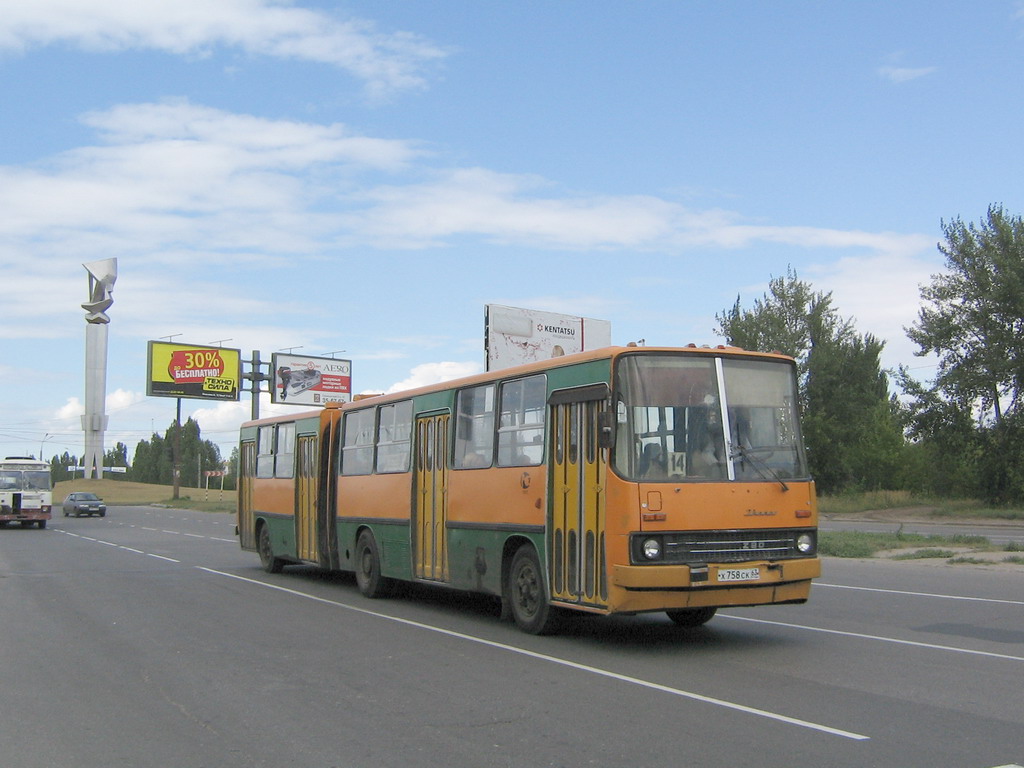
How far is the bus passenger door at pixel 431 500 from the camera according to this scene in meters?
13.6

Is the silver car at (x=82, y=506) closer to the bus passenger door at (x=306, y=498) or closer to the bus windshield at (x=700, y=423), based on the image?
the bus passenger door at (x=306, y=498)

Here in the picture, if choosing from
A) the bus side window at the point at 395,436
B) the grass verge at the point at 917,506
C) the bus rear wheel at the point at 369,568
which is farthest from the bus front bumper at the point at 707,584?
the grass verge at the point at 917,506

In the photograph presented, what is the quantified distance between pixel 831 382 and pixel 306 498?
4988 cm

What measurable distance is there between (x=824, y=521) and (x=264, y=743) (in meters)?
38.5

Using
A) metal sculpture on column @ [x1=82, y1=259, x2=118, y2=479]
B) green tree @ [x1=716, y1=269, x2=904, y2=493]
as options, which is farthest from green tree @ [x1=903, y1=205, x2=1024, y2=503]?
metal sculpture on column @ [x1=82, y1=259, x2=118, y2=479]

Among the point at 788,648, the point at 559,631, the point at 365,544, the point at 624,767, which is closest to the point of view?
the point at 624,767

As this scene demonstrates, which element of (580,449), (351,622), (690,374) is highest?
(690,374)

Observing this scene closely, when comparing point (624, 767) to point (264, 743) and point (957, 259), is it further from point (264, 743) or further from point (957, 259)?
point (957, 259)

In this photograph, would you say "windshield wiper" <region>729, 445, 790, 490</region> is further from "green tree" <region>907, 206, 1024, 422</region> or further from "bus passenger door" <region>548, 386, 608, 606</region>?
Result: "green tree" <region>907, 206, 1024, 422</region>

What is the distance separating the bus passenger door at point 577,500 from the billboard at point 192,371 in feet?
184

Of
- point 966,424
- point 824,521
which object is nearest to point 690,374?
point 824,521

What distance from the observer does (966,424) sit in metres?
46.3

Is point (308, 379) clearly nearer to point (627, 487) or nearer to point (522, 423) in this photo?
point (522, 423)

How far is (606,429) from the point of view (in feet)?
32.7
